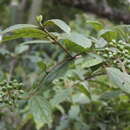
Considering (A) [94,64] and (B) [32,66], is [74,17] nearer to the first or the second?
(B) [32,66]

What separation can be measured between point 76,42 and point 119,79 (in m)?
0.12

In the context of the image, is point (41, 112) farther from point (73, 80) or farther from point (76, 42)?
point (73, 80)

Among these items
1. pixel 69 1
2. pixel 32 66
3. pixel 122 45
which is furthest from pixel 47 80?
pixel 69 1

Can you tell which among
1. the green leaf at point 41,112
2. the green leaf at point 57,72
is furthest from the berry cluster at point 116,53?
the green leaf at point 41,112

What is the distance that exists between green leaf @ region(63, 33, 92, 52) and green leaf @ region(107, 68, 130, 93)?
8 centimetres

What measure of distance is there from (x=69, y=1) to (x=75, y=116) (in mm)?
1451

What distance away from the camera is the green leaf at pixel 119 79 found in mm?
684

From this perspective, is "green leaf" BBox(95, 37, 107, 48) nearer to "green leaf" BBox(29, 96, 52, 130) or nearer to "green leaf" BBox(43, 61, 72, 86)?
"green leaf" BBox(43, 61, 72, 86)

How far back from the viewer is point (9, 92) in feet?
2.62

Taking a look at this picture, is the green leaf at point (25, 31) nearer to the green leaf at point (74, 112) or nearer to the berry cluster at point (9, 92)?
the berry cluster at point (9, 92)

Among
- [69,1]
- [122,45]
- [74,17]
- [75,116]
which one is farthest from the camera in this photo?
[74,17]

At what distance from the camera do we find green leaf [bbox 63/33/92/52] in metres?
0.70

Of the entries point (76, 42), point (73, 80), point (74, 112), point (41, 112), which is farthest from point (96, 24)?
point (74, 112)

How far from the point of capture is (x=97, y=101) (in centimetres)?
127
